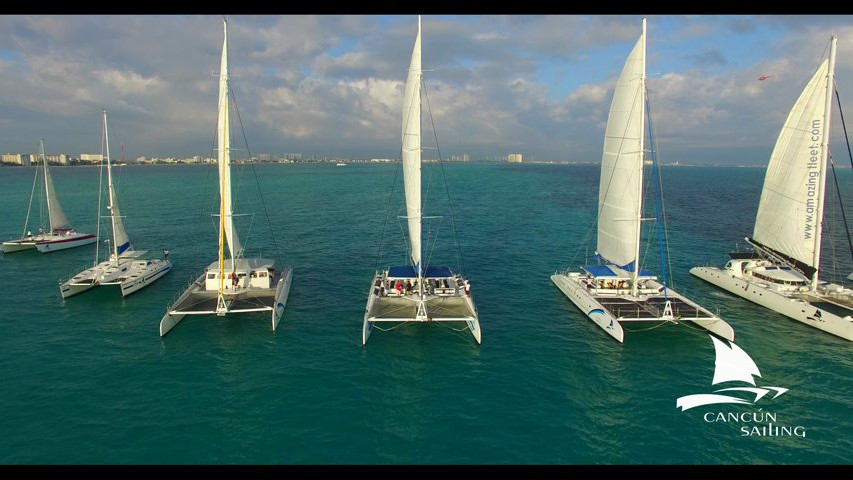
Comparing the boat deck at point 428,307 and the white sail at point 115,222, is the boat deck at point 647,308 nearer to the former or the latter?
the boat deck at point 428,307

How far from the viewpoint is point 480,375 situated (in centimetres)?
2561

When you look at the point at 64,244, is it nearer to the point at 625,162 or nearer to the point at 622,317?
the point at 622,317

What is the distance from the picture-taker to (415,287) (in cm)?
3441

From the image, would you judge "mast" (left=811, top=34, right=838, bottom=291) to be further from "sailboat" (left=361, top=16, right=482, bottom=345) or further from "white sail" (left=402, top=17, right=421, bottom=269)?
"white sail" (left=402, top=17, right=421, bottom=269)

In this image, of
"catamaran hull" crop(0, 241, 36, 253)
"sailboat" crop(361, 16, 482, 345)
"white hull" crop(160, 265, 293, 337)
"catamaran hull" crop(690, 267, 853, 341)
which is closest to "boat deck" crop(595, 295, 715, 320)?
"catamaran hull" crop(690, 267, 853, 341)

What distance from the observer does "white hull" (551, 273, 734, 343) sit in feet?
97.0

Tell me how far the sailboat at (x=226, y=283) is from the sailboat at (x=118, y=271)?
287 inches

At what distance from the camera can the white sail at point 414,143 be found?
30844 millimetres

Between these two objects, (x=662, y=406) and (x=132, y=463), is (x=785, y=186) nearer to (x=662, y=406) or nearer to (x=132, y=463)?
(x=662, y=406)

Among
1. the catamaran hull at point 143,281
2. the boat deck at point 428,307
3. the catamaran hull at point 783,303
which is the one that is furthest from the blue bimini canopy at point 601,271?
the catamaran hull at point 143,281
